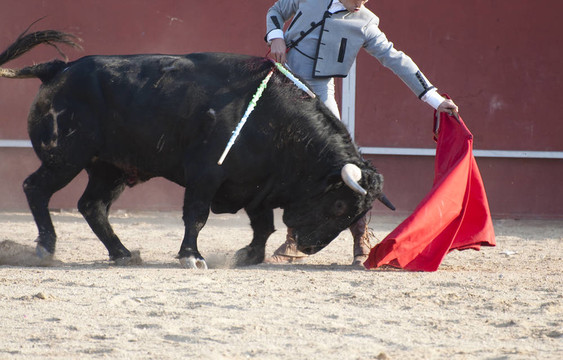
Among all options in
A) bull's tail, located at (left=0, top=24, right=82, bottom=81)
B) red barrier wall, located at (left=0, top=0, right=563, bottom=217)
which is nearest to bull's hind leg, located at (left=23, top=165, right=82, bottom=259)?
bull's tail, located at (left=0, top=24, right=82, bottom=81)

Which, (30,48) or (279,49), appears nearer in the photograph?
(279,49)

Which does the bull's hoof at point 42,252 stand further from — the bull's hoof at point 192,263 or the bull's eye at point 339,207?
the bull's eye at point 339,207

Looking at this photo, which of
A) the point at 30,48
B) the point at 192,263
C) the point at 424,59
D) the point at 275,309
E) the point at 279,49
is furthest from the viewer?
the point at 424,59

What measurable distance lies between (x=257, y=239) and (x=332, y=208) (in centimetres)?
57

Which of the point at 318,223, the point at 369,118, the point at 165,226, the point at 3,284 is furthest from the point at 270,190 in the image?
the point at 369,118

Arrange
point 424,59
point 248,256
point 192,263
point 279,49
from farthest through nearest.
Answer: point 424,59, point 248,256, point 279,49, point 192,263

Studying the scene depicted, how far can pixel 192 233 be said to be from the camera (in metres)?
4.91

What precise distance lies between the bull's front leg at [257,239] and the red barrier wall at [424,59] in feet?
9.60

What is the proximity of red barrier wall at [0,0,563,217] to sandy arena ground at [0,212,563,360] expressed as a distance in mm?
2466

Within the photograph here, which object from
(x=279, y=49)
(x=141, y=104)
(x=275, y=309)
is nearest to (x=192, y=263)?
(x=141, y=104)

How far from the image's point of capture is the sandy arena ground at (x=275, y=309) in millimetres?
3219

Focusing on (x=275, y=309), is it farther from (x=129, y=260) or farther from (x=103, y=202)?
(x=103, y=202)

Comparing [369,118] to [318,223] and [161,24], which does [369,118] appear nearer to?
[161,24]

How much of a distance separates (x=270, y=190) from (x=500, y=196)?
3.60 m
